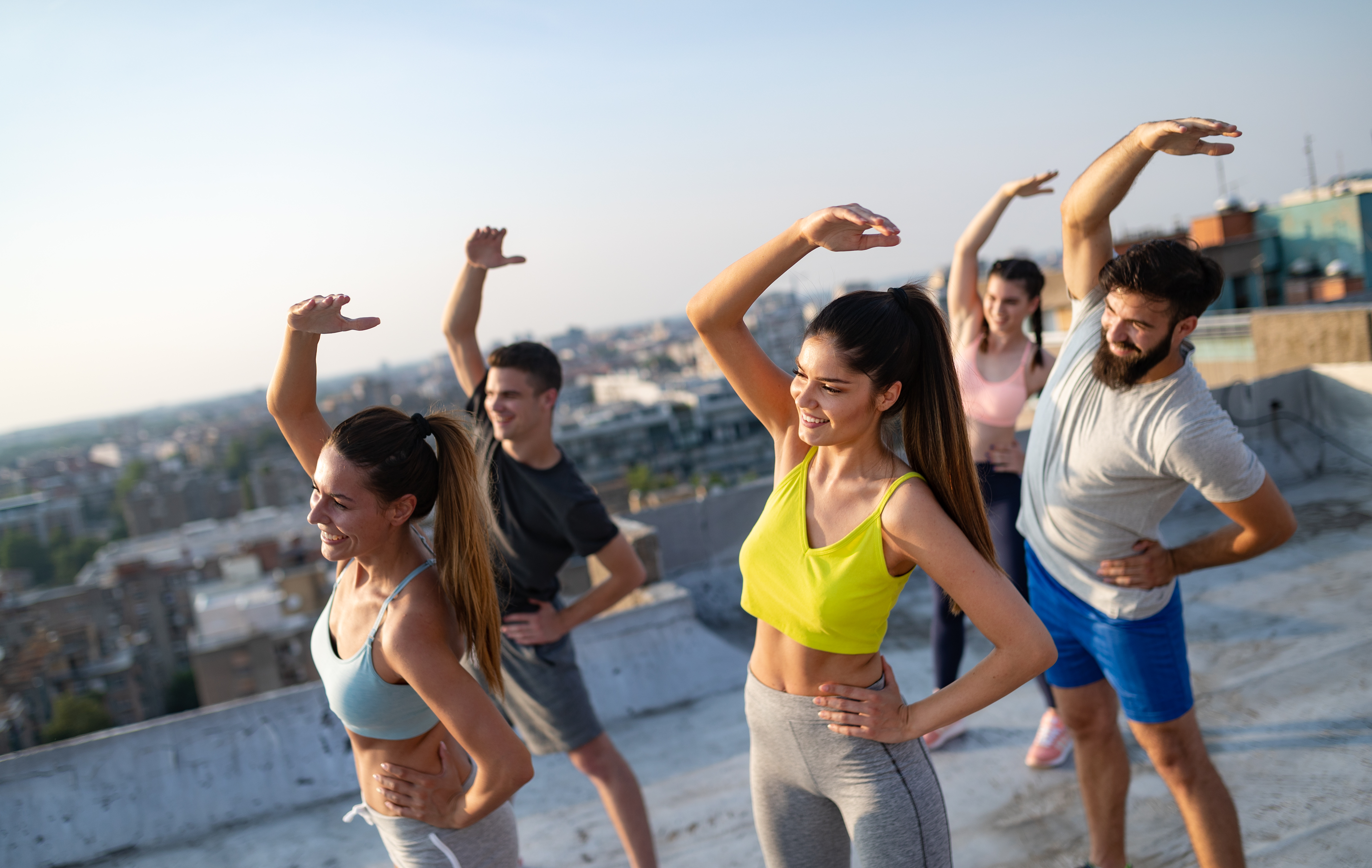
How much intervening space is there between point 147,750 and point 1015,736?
3.57 m

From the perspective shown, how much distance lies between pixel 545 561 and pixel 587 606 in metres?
0.21

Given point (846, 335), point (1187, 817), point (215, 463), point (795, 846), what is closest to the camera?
point (846, 335)

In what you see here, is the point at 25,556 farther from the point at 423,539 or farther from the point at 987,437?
the point at 987,437

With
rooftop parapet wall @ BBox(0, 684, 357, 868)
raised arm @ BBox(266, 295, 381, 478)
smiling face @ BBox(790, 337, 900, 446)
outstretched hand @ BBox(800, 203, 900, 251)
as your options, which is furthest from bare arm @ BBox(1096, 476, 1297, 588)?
rooftop parapet wall @ BBox(0, 684, 357, 868)

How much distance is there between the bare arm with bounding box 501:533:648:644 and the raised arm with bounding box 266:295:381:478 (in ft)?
2.86

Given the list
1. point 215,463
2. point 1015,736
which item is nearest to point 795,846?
point 1015,736

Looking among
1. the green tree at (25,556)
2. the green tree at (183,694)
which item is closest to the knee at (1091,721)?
the green tree at (183,694)

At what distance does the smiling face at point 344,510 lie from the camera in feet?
5.55

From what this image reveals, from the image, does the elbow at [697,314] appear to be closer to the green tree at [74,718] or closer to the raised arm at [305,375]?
the raised arm at [305,375]

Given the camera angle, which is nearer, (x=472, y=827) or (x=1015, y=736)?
(x=472, y=827)

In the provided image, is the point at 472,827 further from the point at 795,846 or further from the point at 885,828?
the point at 885,828

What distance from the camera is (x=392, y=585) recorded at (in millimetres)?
1762

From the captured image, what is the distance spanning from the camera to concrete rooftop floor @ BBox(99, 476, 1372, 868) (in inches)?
109

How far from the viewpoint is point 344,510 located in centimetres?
170
